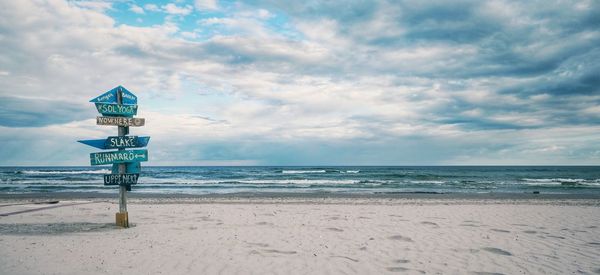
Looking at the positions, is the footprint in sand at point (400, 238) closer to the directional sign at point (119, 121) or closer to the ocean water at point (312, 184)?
the directional sign at point (119, 121)

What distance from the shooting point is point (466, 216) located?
1105 cm

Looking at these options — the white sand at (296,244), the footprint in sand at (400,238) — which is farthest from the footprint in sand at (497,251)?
the footprint in sand at (400,238)

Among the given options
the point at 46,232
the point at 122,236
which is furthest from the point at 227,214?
the point at 46,232

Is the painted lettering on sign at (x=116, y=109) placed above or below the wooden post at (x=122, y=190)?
above

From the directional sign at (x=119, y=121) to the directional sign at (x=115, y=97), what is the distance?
435 millimetres

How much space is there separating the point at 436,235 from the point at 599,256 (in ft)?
9.40

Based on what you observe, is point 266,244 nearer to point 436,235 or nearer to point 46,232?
point 436,235

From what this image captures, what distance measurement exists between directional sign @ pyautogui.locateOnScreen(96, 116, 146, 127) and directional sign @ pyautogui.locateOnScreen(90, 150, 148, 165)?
679 mm

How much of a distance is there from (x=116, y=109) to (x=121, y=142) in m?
0.81

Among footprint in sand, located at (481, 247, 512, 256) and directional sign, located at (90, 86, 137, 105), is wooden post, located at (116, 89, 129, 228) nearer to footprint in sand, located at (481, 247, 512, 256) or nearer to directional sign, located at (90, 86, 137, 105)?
directional sign, located at (90, 86, 137, 105)

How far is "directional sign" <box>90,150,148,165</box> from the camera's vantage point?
8.37 metres

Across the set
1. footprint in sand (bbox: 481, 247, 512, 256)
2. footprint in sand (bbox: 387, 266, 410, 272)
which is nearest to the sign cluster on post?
footprint in sand (bbox: 387, 266, 410, 272)

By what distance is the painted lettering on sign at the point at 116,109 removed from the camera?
827cm

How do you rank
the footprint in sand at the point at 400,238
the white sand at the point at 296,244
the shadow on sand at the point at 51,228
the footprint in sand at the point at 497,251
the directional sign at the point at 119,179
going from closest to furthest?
the white sand at the point at 296,244
the footprint in sand at the point at 497,251
the footprint in sand at the point at 400,238
the shadow on sand at the point at 51,228
the directional sign at the point at 119,179
